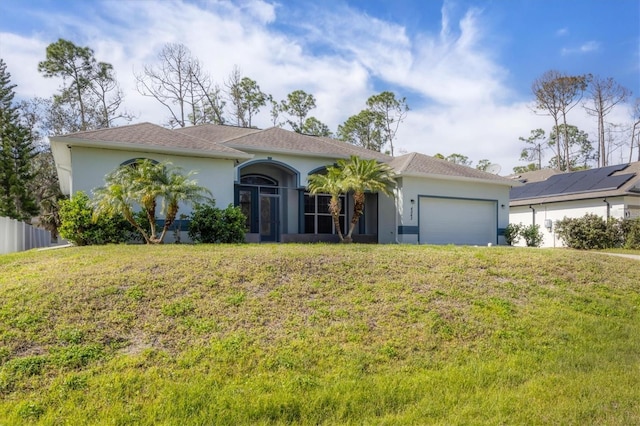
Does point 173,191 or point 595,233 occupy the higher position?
point 173,191

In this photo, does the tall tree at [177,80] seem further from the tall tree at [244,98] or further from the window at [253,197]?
the window at [253,197]

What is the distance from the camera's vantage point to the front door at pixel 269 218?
16.6 metres

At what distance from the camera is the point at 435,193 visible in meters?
17.1

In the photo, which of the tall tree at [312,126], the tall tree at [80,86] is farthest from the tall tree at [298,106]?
the tall tree at [80,86]

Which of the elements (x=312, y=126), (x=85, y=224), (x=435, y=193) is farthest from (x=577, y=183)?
(x=85, y=224)

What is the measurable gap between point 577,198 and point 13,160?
33615 mm

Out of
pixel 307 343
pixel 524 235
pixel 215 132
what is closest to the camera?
pixel 307 343

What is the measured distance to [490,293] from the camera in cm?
692

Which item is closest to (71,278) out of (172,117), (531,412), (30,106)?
(531,412)

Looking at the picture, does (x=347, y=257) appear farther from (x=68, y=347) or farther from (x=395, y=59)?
(x=395, y=59)

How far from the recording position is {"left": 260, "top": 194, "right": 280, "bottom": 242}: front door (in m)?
16.6

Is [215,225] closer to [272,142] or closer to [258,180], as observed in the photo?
[258,180]

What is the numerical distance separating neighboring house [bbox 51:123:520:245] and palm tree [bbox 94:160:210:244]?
2010 mm

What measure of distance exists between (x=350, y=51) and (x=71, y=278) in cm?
1164
